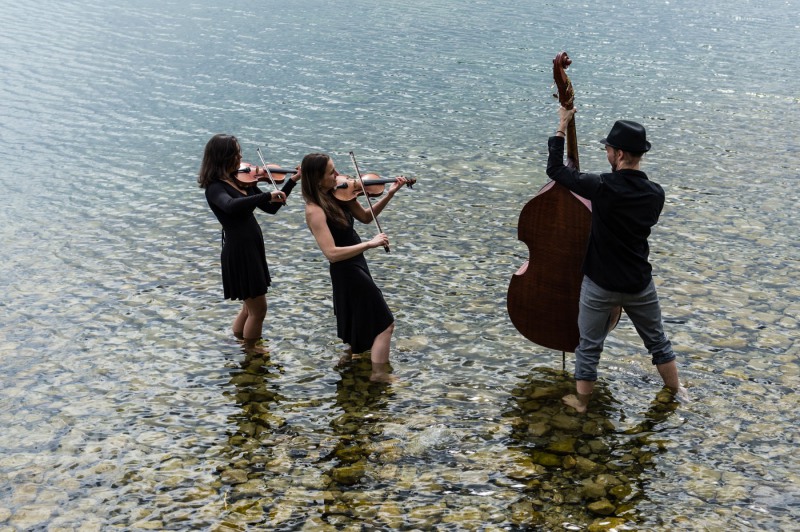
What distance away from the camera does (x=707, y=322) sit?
10672mm

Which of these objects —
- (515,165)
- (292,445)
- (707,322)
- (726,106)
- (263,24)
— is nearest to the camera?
(292,445)

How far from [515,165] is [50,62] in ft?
63.8

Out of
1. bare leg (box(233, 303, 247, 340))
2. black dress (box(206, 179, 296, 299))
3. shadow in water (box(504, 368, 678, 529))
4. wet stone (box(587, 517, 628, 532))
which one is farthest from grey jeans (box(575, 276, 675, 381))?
bare leg (box(233, 303, 247, 340))

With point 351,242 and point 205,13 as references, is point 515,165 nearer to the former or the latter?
point 351,242

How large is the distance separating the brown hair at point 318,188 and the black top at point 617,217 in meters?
2.31

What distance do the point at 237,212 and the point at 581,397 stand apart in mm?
4161

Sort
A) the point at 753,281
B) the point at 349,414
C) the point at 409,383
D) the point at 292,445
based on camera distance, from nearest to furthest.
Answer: the point at 292,445 → the point at 349,414 → the point at 409,383 → the point at 753,281

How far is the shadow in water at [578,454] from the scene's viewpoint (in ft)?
23.8

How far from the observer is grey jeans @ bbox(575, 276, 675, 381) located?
26.6 feet

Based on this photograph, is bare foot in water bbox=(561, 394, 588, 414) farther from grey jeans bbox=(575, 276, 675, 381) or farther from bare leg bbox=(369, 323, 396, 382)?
bare leg bbox=(369, 323, 396, 382)

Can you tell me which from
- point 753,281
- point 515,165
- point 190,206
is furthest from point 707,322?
point 190,206

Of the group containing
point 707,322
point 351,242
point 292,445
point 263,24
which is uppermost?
point 263,24

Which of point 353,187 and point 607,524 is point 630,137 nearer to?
point 353,187

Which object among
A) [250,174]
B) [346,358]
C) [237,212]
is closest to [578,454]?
[346,358]
